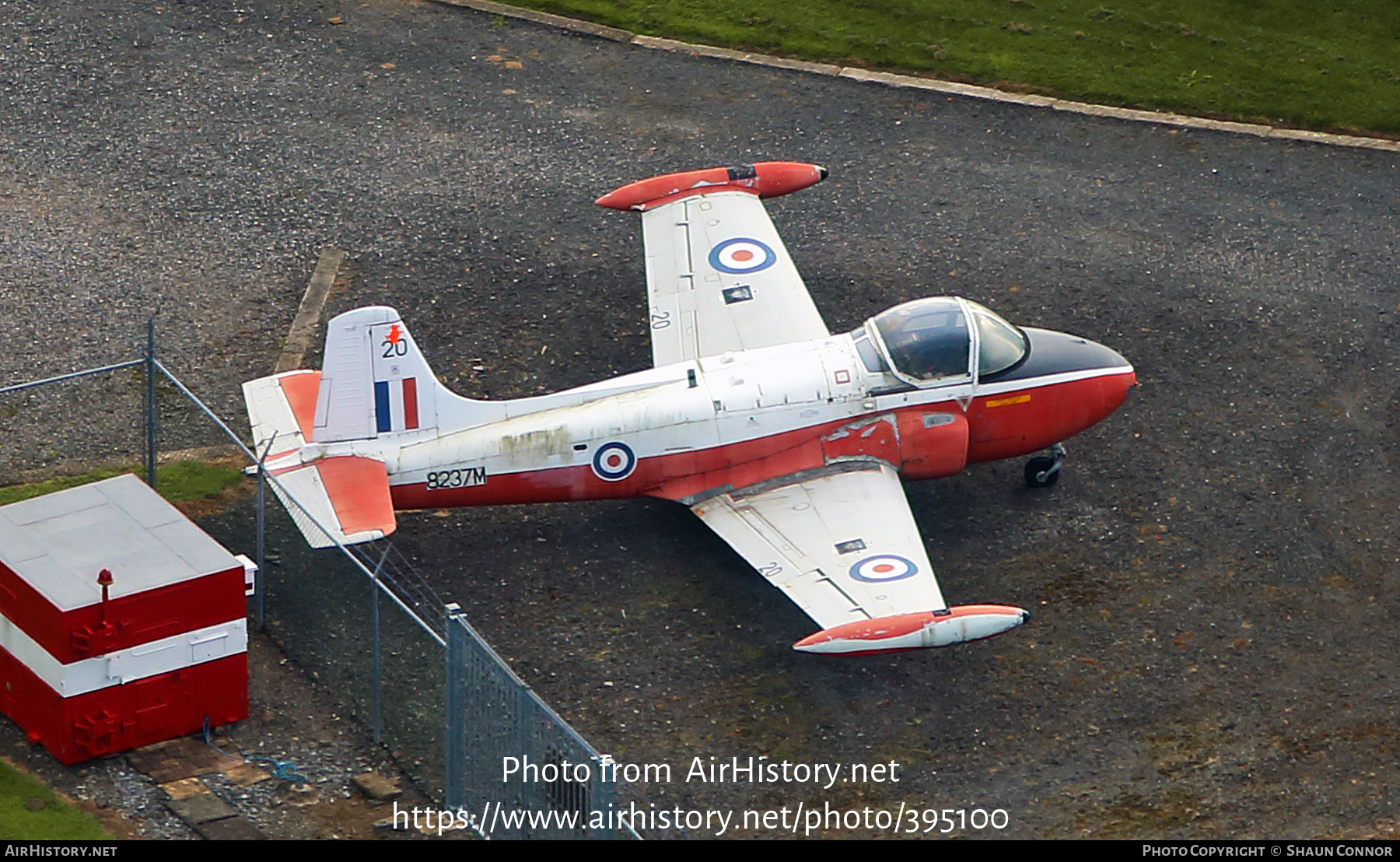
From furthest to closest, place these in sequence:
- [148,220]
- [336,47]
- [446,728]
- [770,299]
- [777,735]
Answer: [336,47]
[148,220]
[770,299]
[777,735]
[446,728]

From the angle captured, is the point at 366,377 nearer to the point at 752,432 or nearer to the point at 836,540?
the point at 752,432

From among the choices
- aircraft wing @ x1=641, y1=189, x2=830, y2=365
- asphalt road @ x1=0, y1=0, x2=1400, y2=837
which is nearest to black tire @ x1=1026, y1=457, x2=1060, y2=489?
asphalt road @ x1=0, y1=0, x2=1400, y2=837

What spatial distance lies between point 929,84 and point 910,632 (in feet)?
47.1

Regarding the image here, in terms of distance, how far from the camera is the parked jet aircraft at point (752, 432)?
18781 millimetres

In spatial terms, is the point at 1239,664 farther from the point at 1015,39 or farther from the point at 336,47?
the point at 336,47

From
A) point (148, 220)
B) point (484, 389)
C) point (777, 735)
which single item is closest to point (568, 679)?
point (777, 735)

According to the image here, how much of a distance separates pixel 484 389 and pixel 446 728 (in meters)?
7.42

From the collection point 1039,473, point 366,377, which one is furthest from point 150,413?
point 1039,473

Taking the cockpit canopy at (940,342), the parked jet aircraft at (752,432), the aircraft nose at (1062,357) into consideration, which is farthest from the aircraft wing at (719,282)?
the aircraft nose at (1062,357)

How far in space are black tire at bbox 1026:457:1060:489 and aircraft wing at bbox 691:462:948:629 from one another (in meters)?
1.77

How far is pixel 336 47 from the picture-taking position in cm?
3020

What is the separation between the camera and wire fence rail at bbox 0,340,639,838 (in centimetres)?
1445

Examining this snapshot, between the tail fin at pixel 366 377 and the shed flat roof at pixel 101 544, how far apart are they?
81.8 inches

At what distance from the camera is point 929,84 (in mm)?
29375
